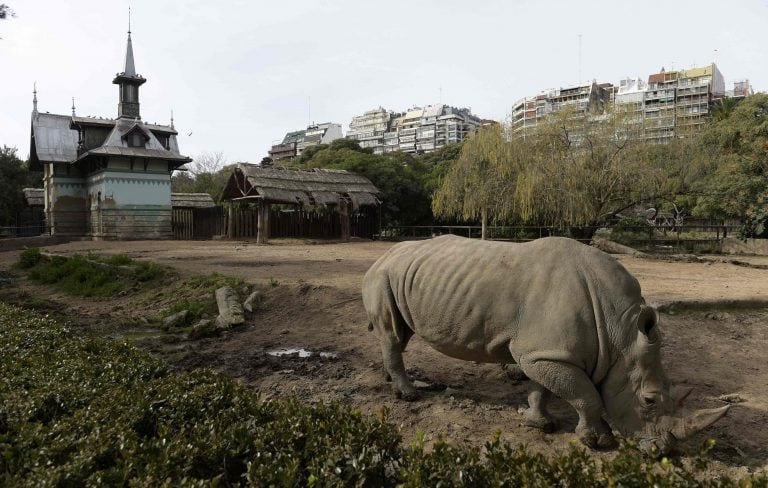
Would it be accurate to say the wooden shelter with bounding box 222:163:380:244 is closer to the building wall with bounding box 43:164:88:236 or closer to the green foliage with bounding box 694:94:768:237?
the building wall with bounding box 43:164:88:236

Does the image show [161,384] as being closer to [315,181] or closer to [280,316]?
[280,316]

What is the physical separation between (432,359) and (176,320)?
4.47m

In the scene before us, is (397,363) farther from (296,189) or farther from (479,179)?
(296,189)

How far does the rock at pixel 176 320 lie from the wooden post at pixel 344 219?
19699 millimetres

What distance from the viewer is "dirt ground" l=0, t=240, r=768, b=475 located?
13.2 feet

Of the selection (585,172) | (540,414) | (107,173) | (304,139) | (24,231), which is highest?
(304,139)

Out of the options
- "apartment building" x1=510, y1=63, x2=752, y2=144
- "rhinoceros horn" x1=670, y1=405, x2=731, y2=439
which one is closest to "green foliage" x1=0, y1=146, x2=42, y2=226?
"rhinoceros horn" x1=670, y1=405, x2=731, y2=439

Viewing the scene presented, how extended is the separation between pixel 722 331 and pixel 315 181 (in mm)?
23050

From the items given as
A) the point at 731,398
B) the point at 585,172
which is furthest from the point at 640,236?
the point at 731,398

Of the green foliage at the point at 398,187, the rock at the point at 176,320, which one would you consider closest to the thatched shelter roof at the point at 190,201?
the green foliage at the point at 398,187

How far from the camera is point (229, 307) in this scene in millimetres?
8164

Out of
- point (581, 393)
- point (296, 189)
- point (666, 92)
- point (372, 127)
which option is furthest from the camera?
point (372, 127)

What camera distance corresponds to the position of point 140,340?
721 centimetres

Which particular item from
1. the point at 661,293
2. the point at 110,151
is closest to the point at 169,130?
the point at 110,151
